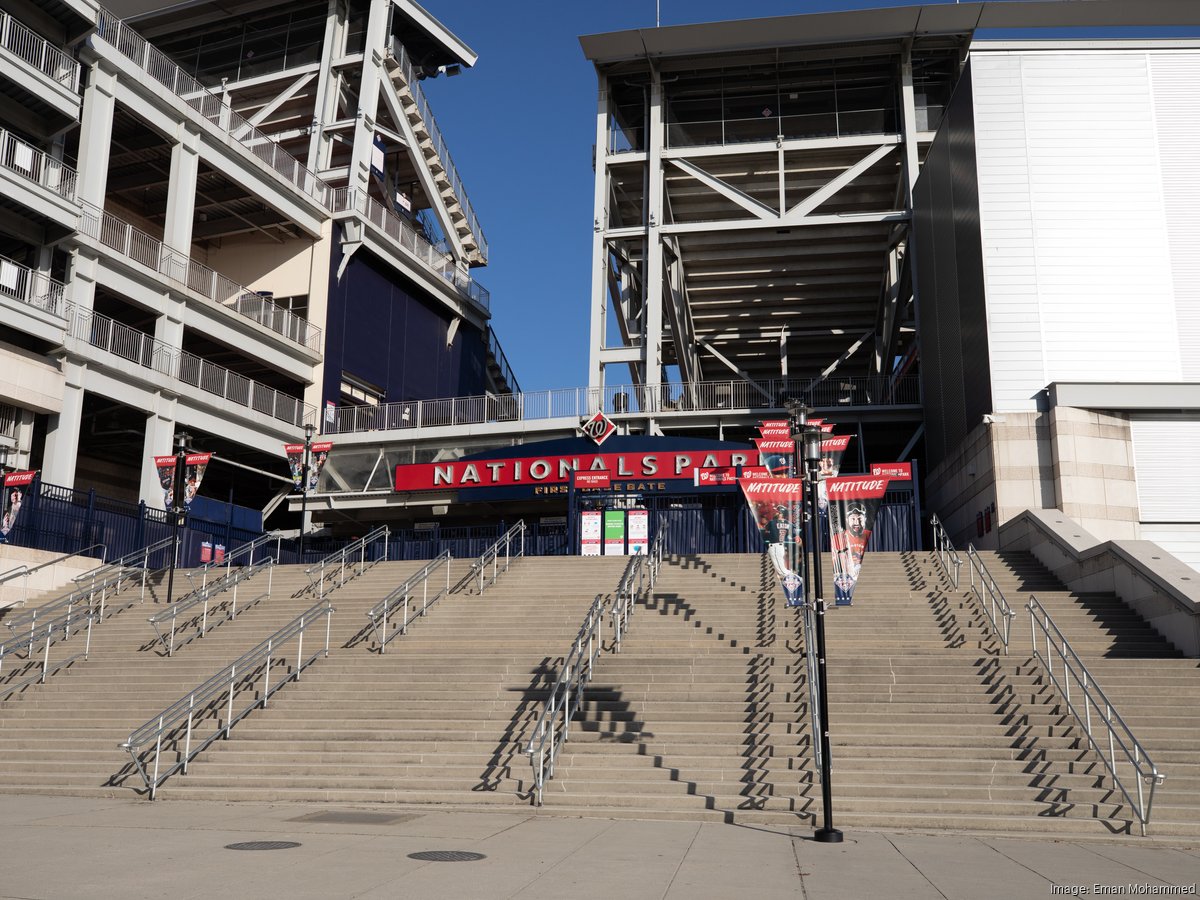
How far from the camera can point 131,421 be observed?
36.6m

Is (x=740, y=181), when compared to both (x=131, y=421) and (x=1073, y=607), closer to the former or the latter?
(x=131, y=421)

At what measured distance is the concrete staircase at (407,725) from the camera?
13.1 metres

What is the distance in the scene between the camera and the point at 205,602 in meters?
21.4

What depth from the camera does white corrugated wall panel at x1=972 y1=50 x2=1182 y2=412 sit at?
27016 millimetres

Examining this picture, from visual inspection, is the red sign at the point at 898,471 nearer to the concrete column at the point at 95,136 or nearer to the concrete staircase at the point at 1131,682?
the concrete staircase at the point at 1131,682

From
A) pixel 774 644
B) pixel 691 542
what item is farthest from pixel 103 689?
pixel 691 542

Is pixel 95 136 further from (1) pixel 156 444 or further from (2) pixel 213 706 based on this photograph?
(2) pixel 213 706

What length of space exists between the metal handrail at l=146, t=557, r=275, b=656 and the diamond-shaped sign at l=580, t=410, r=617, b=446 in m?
12.0

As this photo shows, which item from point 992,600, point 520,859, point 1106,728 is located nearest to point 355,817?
point 520,859

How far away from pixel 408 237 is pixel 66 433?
22.0m

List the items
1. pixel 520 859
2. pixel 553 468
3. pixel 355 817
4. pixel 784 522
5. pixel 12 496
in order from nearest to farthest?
pixel 520 859, pixel 355 817, pixel 784 522, pixel 12 496, pixel 553 468

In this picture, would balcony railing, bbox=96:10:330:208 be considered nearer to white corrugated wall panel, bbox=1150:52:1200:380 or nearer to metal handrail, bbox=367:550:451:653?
metal handrail, bbox=367:550:451:653

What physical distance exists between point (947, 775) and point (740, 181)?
3533 centimetres

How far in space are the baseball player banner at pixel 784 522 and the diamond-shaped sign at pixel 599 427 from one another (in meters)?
16.9
